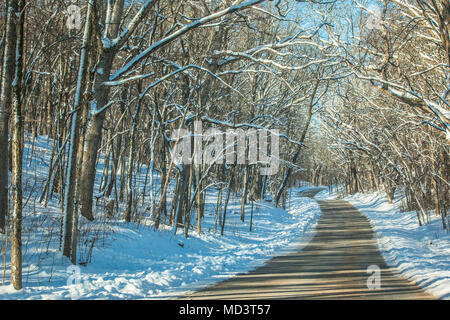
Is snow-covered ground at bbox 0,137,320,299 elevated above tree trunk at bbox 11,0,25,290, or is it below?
below

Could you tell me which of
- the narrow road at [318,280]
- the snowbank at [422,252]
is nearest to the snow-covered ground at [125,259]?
the narrow road at [318,280]

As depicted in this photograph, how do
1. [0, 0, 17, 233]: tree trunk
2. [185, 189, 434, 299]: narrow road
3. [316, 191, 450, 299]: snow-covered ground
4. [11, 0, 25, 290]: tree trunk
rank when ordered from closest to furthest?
[11, 0, 25, 290]: tree trunk, [185, 189, 434, 299]: narrow road, [316, 191, 450, 299]: snow-covered ground, [0, 0, 17, 233]: tree trunk

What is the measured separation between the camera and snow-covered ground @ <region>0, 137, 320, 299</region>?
5898 millimetres

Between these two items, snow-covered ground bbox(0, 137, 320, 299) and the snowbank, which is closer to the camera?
snow-covered ground bbox(0, 137, 320, 299)

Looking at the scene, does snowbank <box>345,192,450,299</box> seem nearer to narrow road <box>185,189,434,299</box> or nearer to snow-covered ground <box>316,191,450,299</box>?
snow-covered ground <box>316,191,450,299</box>

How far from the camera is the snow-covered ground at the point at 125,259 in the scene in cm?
590

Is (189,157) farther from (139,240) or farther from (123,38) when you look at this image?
(123,38)

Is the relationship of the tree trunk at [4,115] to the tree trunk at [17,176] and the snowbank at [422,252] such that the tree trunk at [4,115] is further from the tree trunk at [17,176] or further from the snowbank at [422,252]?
the snowbank at [422,252]

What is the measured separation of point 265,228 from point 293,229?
1329mm

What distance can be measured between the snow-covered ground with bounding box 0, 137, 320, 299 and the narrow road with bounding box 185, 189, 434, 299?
1.85 ft

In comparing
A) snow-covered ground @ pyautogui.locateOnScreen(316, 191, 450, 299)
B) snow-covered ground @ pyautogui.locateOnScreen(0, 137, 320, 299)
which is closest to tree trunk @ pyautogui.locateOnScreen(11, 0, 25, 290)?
snow-covered ground @ pyautogui.locateOnScreen(0, 137, 320, 299)

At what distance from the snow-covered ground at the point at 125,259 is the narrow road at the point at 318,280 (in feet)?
1.85

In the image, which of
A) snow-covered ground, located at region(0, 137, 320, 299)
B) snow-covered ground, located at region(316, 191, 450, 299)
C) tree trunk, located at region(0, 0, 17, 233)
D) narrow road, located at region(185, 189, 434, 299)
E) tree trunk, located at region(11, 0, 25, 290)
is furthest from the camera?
tree trunk, located at region(0, 0, 17, 233)
